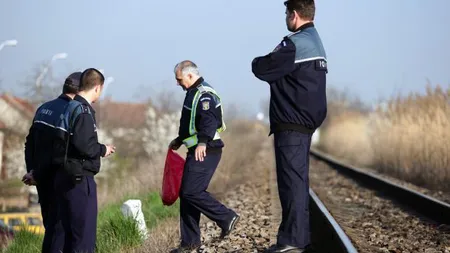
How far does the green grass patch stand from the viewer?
24.9 feet

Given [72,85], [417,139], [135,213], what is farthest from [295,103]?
[417,139]

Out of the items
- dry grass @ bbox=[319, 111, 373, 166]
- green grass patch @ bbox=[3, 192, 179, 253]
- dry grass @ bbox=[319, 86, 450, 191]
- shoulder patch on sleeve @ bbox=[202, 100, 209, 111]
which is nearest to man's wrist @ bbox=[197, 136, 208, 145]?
shoulder patch on sleeve @ bbox=[202, 100, 209, 111]

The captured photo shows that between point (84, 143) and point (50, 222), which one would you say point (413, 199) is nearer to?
point (50, 222)

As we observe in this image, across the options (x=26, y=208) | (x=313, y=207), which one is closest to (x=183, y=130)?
(x=313, y=207)

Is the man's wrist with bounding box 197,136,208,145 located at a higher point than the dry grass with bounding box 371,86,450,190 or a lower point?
higher

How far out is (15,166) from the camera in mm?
38688

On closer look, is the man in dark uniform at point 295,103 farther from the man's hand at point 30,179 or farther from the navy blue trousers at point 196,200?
the man's hand at point 30,179

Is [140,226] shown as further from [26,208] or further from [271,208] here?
[26,208]

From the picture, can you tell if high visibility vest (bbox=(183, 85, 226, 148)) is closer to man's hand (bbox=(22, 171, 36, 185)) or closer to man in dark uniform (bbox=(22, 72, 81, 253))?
man in dark uniform (bbox=(22, 72, 81, 253))

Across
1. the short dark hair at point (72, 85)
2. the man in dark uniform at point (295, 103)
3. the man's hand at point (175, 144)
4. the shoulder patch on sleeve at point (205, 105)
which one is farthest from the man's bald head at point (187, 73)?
the man in dark uniform at point (295, 103)

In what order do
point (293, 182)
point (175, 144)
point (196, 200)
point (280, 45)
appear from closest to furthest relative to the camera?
point (280, 45) → point (293, 182) → point (196, 200) → point (175, 144)

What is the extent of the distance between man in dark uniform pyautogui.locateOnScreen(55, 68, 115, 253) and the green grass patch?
3.82 ft

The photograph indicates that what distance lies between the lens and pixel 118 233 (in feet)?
25.3

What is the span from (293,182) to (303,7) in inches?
51.4
